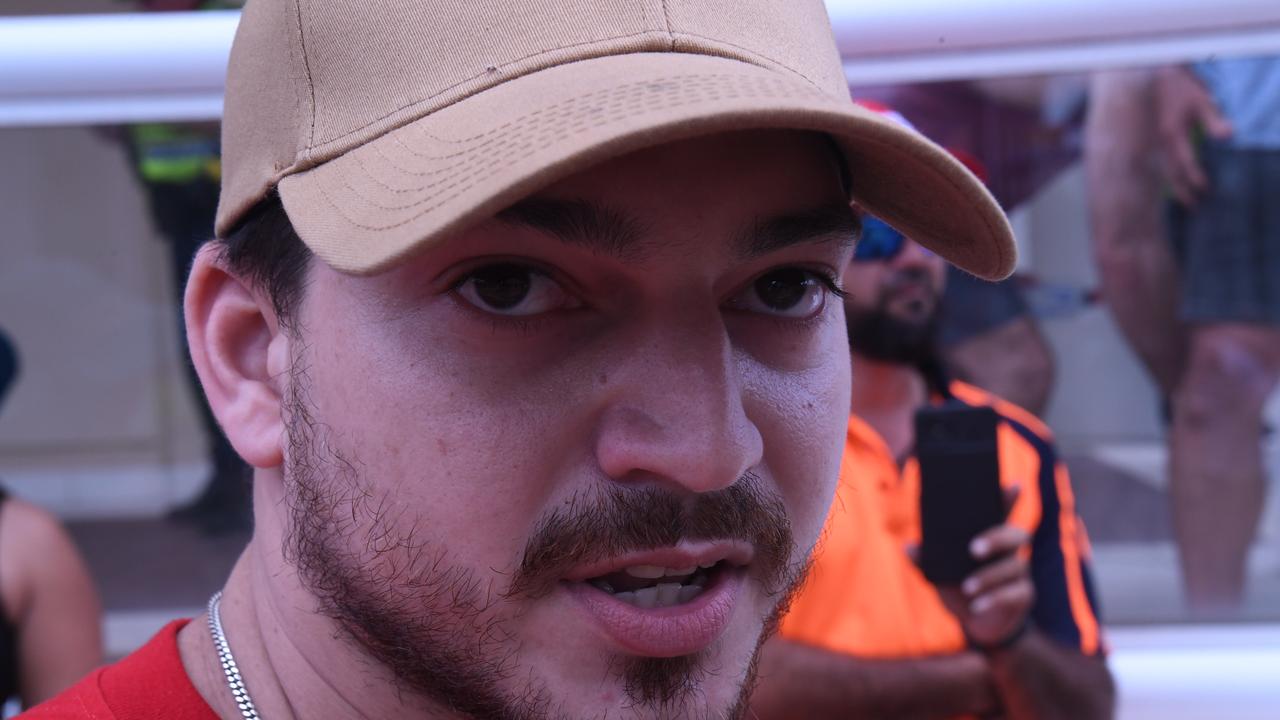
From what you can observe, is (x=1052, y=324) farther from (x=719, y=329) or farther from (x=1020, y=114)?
(x=719, y=329)

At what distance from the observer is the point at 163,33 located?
2113 millimetres

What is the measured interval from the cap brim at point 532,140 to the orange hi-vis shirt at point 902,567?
4.19ft

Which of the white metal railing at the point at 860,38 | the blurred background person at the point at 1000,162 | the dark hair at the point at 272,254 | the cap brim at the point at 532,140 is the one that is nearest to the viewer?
the cap brim at the point at 532,140

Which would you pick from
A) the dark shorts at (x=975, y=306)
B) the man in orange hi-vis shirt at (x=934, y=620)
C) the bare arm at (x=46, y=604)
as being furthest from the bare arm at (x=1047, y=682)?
the bare arm at (x=46, y=604)

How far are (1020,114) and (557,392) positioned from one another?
207 cm

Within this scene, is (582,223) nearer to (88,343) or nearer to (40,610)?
(40,610)

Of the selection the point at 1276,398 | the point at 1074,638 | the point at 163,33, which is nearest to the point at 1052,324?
the point at 1276,398

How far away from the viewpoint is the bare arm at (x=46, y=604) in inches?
101

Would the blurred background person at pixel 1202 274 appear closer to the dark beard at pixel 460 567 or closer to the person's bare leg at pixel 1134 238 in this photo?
the person's bare leg at pixel 1134 238

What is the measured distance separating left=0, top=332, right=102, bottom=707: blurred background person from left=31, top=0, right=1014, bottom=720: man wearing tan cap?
5.20 feet

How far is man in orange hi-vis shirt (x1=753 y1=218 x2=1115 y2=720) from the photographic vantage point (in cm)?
230

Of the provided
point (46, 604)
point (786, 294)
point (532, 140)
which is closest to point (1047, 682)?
point (786, 294)

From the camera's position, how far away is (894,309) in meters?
2.73

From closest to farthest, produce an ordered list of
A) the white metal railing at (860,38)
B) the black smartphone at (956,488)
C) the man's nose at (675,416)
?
1. the man's nose at (675,416)
2. the white metal railing at (860,38)
3. the black smartphone at (956,488)
